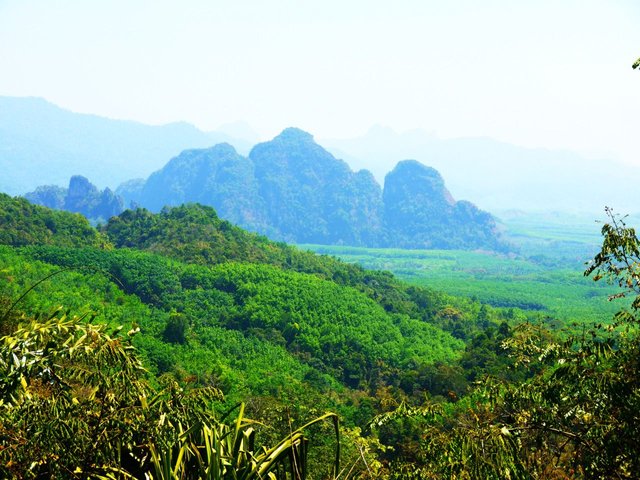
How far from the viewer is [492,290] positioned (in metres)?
59.9

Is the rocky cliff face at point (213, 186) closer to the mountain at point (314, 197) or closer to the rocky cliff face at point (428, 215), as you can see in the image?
the mountain at point (314, 197)

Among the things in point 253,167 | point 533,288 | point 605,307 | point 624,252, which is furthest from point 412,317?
point 253,167

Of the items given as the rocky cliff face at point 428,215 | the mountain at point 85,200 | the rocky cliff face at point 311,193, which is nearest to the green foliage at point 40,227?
Answer: the mountain at point 85,200

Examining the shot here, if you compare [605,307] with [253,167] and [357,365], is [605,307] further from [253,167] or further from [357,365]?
[253,167]

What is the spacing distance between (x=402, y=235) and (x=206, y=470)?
127 metres

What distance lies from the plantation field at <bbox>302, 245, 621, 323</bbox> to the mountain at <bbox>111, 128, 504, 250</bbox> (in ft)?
57.5

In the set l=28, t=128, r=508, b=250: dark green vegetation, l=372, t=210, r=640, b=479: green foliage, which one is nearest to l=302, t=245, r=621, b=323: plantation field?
l=28, t=128, r=508, b=250: dark green vegetation

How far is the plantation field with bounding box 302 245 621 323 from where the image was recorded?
164 feet

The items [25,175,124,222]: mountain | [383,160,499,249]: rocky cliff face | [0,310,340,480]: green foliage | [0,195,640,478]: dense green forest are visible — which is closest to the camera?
[0,310,340,480]: green foliage

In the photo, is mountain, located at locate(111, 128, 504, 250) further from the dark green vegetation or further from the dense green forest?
the dense green forest

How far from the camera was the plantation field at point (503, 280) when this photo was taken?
50.1m

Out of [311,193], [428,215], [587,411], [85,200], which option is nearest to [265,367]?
[587,411]

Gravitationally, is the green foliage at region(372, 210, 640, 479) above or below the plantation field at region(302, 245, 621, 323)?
above

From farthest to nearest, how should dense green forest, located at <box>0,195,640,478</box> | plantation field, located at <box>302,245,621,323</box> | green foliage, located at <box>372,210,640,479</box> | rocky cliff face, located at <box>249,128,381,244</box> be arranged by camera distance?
rocky cliff face, located at <box>249,128,381,244</box>, plantation field, located at <box>302,245,621,323</box>, green foliage, located at <box>372,210,640,479</box>, dense green forest, located at <box>0,195,640,478</box>
